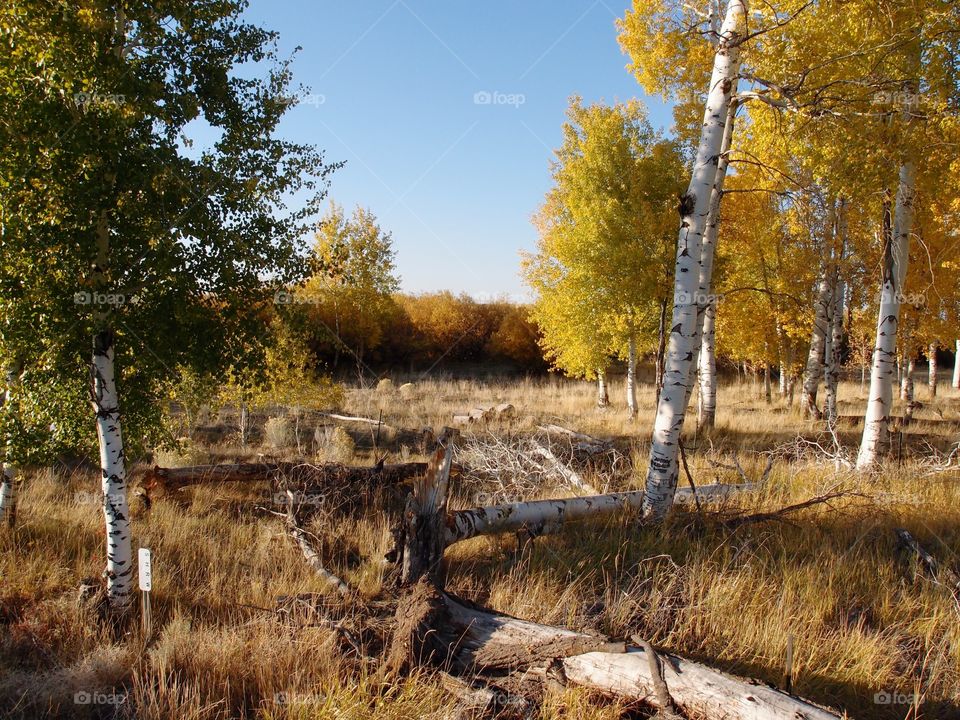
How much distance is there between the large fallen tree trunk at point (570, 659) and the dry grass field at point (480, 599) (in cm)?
16

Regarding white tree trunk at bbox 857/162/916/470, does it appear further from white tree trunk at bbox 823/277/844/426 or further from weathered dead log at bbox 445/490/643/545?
white tree trunk at bbox 823/277/844/426

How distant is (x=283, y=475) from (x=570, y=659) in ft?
17.3

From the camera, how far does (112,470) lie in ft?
15.3

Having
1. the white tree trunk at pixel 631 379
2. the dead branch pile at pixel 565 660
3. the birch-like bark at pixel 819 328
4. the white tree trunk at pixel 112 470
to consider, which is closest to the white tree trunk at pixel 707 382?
the birch-like bark at pixel 819 328

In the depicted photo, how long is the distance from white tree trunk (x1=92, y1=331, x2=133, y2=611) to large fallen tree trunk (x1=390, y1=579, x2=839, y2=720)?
2433mm

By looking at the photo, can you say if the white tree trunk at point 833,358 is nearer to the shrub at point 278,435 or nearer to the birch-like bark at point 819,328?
the birch-like bark at point 819,328

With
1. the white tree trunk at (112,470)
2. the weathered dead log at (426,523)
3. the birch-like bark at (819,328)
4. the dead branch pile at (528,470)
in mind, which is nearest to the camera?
the white tree trunk at (112,470)

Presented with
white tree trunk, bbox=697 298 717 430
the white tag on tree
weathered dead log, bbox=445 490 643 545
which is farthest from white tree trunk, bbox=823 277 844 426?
the white tag on tree

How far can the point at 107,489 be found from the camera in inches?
182

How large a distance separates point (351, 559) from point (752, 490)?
4.86 metres

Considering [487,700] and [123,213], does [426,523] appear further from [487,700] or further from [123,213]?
[123,213]

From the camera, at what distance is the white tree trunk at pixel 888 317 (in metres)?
8.00

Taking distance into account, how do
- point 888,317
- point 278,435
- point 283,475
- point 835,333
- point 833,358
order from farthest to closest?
point 835,333
point 833,358
point 278,435
point 888,317
point 283,475

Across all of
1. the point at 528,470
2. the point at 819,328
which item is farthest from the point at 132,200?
the point at 819,328
